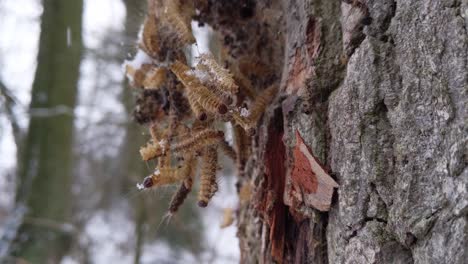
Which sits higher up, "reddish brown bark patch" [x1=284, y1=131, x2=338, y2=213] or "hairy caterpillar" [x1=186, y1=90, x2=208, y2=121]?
"hairy caterpillar" [x1=186, y1=90, x2=208, y2=121]

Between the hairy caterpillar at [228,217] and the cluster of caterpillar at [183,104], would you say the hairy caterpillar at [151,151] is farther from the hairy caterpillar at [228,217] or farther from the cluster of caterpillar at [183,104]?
the hairy caterpillar at [228,217]

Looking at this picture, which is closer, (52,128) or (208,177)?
(208,177)

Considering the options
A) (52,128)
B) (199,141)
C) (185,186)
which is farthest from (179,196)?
(52,128)

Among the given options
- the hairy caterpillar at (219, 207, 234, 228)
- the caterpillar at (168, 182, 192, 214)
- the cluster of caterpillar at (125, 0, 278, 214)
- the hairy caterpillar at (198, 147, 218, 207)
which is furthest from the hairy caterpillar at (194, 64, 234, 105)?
the hairy caterpillar at (219, 207, 234, 228)

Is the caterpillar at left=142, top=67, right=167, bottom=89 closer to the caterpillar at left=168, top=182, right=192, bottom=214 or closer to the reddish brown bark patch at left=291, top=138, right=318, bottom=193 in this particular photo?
the caterpillar at left=168, top=182, right=192, bottom=214

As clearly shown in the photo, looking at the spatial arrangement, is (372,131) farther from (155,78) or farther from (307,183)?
(155,78)

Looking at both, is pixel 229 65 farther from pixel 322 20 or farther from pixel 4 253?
pixel 4 253

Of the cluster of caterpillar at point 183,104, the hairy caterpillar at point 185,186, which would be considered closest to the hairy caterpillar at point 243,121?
the cluster of caterpillar at point 183,104
